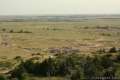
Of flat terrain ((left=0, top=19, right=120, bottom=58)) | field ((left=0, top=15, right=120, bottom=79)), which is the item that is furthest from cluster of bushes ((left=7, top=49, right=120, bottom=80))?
flat terrain ((left=0, top=19, right=120, bottom=58))

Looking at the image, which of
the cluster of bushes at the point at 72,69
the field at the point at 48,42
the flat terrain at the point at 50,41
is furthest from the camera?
the flat terrain at the point at 50,41

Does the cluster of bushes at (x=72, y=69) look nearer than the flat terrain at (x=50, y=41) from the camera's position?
Yes

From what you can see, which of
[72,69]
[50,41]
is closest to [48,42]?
[50,41]

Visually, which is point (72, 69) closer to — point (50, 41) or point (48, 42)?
point (48, 42)

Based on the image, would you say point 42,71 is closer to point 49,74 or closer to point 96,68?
point 49,74

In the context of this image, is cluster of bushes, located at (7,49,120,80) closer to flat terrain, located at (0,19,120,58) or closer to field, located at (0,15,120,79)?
field, located at (0,15,120,79)

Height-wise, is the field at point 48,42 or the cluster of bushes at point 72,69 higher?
the cluster of bushes at point 72,69

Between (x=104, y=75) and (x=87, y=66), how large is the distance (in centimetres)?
230

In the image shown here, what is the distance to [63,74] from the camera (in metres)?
22.3

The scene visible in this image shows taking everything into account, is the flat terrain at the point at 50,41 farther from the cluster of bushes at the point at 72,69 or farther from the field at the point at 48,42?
the cluster of bushes at the point at 72,69

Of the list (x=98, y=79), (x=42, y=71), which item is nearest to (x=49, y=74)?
(x=42, y=71)

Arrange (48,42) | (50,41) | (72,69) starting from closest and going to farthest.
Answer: (72,69), (48,42), (50,41)

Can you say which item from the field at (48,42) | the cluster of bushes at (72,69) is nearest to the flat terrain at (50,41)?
the field at (48,42)

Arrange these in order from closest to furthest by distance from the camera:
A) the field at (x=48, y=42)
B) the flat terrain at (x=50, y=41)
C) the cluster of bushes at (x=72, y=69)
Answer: the cluster of bushes at (x=72, y=69) < the field at (x=48, y=42) < the flat terrain at (x=50, y=41)
